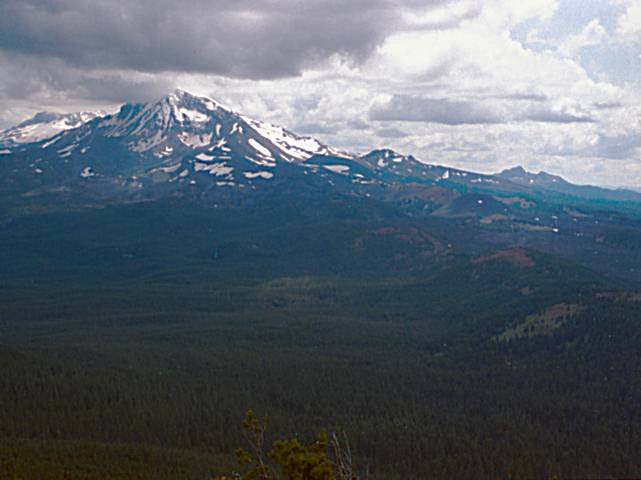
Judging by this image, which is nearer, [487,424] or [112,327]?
[487,424]

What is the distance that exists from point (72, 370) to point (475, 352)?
89.4 m

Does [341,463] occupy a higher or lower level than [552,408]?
higher

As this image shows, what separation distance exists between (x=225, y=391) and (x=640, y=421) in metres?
71.3

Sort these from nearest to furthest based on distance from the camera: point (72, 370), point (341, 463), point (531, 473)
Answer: point (341, 463) < point (531, 473) < point (72, 370)

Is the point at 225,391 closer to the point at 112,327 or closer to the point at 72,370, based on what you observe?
the point at 72,370

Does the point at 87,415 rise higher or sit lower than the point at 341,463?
lower

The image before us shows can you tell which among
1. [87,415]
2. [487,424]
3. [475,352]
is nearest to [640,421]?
[487,424]

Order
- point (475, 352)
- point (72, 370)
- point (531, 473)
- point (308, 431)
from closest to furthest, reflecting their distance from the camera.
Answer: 1. point (531, 473)
2. point (308, 431)
3. point (72, 370)
4. point (475, 352)

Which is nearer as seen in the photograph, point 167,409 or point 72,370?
point 167,409

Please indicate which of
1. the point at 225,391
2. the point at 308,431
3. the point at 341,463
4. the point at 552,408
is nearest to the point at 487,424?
the point at 552,408

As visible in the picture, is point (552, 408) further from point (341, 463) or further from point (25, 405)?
point (341, 463)

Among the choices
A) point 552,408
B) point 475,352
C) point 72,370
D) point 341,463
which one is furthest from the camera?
point 475,352

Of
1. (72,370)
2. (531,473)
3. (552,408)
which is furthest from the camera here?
(72,370)

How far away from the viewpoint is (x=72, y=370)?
134750mm
